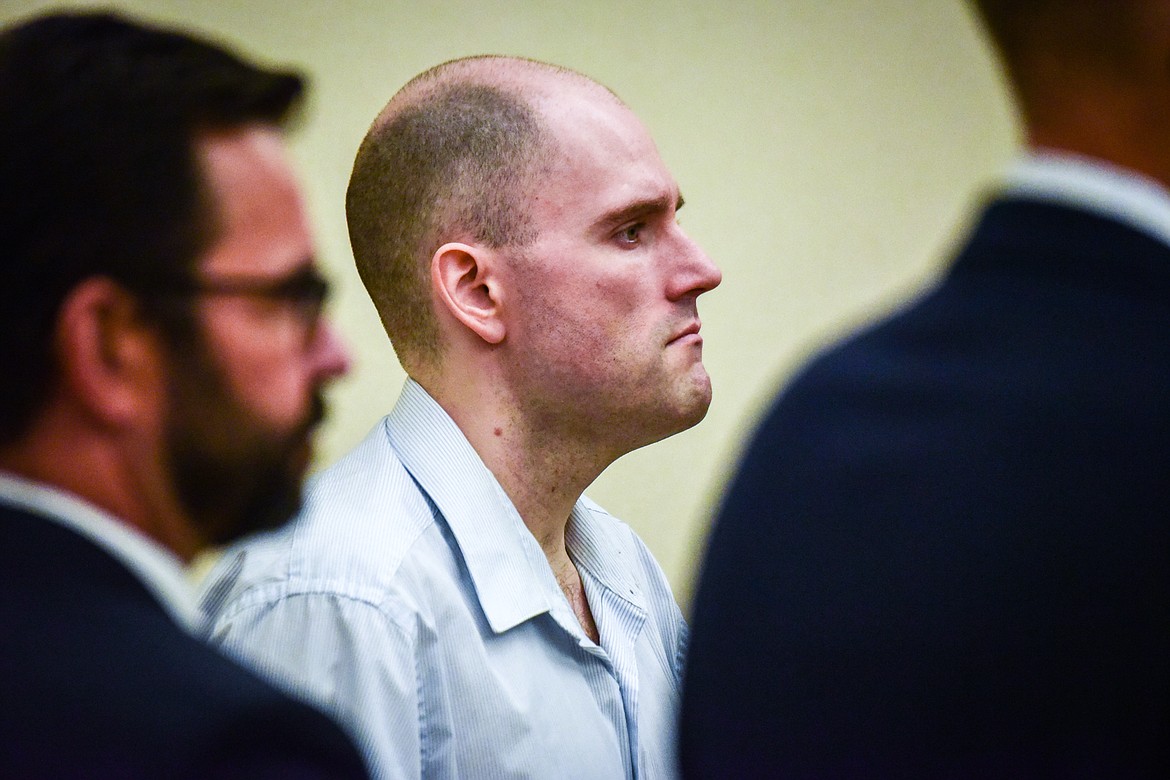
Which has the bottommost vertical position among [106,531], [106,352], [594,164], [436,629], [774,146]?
[436,629]

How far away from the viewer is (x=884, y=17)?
8.93ft

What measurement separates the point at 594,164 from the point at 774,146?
1470 mm

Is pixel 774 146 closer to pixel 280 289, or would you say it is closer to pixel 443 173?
pixel 443 173

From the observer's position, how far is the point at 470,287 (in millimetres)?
1341

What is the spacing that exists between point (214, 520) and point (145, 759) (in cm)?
18

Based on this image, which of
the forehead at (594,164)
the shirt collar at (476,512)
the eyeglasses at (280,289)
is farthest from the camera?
the forehead at (594,164)

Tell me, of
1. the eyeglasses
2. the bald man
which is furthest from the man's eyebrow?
the eyeglasses

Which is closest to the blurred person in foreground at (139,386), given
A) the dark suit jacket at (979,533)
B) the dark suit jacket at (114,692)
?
the dark suit jacket at (114,692)

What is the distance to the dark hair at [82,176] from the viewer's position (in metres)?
0.65

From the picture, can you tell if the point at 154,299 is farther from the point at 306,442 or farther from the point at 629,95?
the point at 629,95

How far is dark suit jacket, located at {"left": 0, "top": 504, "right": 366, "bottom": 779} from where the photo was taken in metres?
0.56

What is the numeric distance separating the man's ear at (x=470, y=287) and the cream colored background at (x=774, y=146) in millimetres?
1306

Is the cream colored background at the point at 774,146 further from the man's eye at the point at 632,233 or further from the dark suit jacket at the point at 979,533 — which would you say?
the dark suit jacket at the point at 979,533

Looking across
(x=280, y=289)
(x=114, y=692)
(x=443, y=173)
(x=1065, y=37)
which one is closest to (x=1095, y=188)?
(x=1065, y=37)
